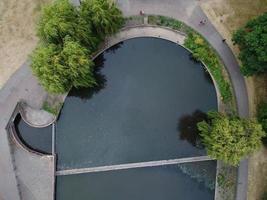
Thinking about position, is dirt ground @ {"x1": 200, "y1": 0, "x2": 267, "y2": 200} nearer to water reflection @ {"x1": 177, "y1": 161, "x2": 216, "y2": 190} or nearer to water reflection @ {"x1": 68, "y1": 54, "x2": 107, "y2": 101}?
water reflection @ {"x1": 177, "y1": 161, "x2": 216, "y2": 190}

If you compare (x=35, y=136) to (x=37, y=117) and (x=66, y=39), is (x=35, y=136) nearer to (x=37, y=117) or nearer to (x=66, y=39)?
(x=37, y=117)

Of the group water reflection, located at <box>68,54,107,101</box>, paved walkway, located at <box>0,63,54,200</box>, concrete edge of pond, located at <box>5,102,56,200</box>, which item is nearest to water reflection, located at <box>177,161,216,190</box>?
water reflection, located at <box>68,54,107,101</box>

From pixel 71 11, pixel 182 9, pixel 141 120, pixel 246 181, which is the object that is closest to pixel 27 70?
pixel 71 11

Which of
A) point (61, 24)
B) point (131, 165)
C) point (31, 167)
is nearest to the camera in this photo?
point (61, 24)

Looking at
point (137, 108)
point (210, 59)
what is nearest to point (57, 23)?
point (137, 108)

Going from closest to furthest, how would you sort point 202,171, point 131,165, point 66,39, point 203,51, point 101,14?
1. point 66,39
2. point 101,14
3. point 203,51
4. point 131,165
5. point 202,171

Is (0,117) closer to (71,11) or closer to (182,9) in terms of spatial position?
(71,11)

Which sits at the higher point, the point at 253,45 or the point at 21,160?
the point at 253,45
